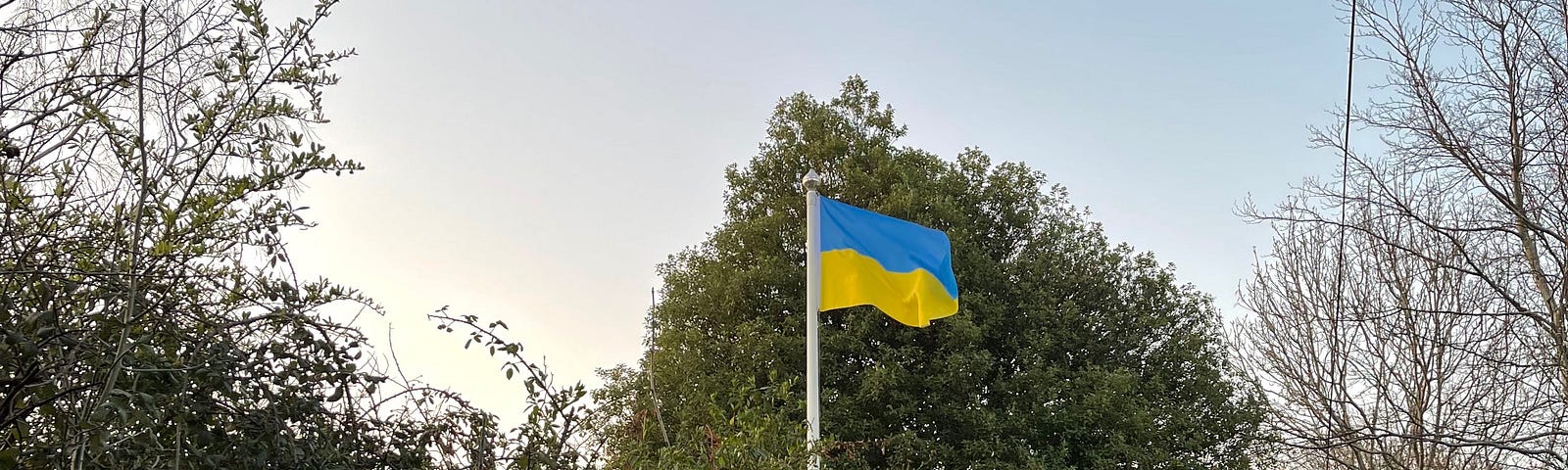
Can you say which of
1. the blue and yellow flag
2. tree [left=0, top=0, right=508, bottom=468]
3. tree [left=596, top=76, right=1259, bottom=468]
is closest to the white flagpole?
the blue and yellow flag

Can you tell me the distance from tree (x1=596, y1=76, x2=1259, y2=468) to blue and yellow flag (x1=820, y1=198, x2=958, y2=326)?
4018mm

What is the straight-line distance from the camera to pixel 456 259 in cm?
827

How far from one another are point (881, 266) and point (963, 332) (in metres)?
4.96

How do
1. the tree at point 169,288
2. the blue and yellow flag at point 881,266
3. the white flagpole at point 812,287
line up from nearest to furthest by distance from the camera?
the tree at point 169,288 < the white flagpole at point 812,287 < the blue and yellow flag at point 881,266

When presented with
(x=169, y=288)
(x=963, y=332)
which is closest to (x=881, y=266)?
(x=963, y=332)

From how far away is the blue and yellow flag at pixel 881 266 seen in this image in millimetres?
8289

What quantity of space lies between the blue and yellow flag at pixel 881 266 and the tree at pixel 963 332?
402cm

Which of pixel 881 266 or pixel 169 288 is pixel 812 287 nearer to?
pixel 881 266

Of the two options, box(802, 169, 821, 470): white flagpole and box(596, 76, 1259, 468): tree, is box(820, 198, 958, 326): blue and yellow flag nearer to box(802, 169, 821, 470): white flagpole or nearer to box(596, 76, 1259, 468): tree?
box(802, 169, 821, 470): white flagpole

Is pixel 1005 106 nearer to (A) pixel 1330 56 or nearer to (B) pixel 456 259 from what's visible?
(A) pixel 1330 56

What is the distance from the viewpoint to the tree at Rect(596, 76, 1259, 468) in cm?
1299

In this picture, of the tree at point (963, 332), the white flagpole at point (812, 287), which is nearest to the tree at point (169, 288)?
the white flagpole at point (812, 287)

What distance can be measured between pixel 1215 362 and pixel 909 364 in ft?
13.9

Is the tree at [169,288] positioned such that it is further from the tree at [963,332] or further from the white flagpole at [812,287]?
the tree at [963,332]
